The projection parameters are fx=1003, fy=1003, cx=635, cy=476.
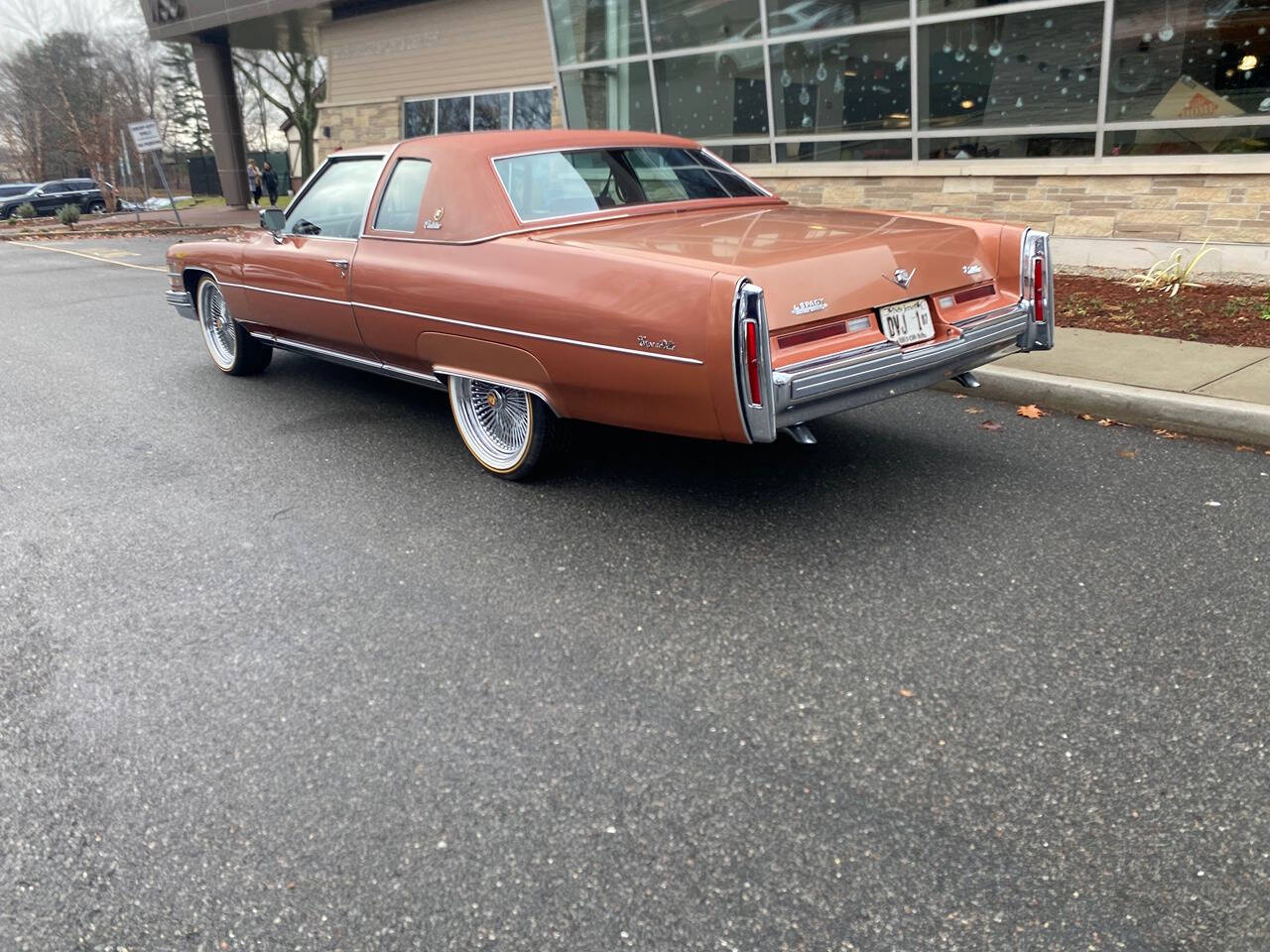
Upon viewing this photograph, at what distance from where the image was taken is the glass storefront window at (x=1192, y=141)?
898 centimetres

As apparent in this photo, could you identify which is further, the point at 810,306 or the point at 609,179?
the point at 609,179

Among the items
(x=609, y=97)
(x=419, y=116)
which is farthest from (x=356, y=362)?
(x=419, y=116)

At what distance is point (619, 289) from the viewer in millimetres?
3977

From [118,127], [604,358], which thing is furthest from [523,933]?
[118,127]

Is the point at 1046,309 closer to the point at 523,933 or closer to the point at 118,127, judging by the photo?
the point at 523,933

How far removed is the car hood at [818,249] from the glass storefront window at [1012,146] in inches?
247

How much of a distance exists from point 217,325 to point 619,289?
4.61m

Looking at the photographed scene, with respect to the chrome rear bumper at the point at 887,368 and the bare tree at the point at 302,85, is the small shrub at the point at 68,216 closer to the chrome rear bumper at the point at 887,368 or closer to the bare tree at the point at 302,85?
the bare tree at the point at 302,85

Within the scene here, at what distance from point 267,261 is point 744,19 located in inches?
349

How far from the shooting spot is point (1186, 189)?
9.34 metres

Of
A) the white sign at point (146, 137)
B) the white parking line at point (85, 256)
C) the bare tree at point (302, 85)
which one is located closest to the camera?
the white parking line at point (85, 256)

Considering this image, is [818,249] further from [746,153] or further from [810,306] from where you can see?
[746,153]

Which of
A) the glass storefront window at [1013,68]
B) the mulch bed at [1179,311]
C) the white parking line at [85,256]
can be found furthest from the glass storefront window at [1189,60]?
the white parking line at [85,256]

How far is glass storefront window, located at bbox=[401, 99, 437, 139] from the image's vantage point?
2066 cm
